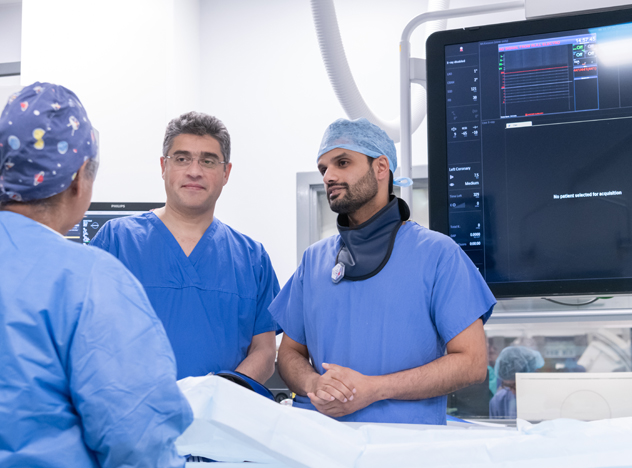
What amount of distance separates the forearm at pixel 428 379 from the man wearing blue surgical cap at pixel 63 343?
61 cm

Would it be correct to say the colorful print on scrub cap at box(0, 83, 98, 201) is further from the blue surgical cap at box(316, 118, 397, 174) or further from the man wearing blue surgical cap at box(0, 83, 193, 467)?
the blue surgical cap at box(316, 118, 397, 174)

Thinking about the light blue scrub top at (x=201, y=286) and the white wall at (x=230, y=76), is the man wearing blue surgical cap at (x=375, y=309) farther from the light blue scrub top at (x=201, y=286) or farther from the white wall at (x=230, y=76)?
the white wall at (x=230, y=76)

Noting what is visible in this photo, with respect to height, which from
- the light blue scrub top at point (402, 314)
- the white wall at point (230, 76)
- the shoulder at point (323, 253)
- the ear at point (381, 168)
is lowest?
the light blue scrub top at point (402, 314)

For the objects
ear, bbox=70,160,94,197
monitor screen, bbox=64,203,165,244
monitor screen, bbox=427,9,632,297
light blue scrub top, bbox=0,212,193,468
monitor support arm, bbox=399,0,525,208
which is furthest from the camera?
monitor screen, bbox=64,203,165,244

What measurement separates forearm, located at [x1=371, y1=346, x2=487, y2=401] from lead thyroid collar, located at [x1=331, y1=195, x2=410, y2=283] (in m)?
0.26

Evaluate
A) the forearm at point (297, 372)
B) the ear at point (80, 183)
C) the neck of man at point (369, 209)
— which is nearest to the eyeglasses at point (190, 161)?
the neck of man at point (369, 209)

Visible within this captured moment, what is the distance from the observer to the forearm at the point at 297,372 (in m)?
1.35

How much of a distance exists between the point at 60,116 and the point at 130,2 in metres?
2.58

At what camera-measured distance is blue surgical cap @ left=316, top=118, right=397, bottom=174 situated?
149 cm

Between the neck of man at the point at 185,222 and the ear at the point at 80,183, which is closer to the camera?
the ear at the point at 80,183

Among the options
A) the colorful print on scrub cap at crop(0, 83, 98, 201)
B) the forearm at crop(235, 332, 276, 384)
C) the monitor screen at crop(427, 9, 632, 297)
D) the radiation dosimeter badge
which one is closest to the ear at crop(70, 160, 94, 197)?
the colorful print on scrub cap at crop(0, 83, 98, 201)

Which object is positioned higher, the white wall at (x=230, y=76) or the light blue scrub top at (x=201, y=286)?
the white wall at (x=230, y=76)

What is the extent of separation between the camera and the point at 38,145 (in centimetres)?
73

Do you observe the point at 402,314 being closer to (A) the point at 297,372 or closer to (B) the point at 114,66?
(A) the point at 297,372
